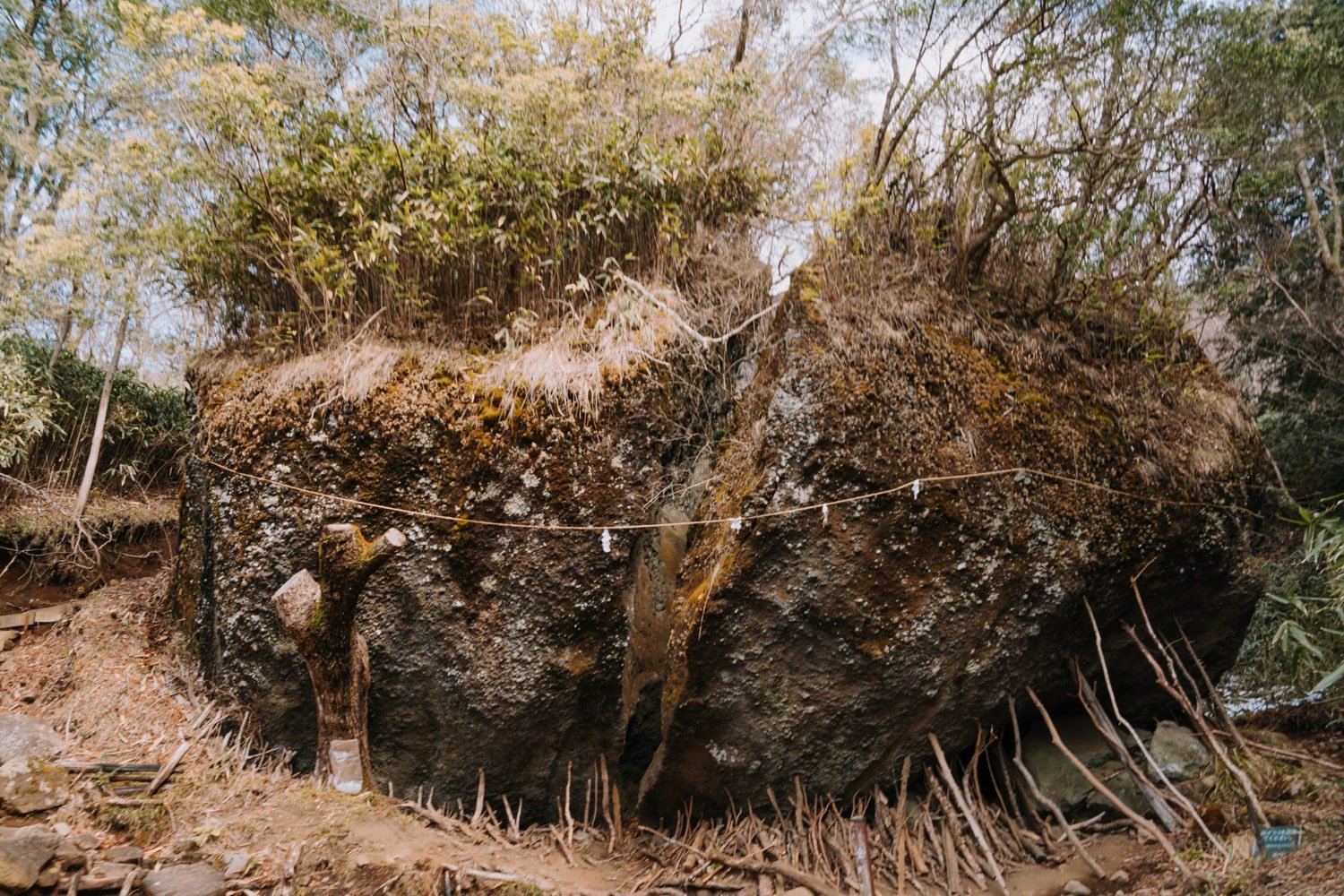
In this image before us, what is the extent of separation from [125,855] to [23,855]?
0.48 m

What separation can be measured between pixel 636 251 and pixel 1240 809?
17.2 ft

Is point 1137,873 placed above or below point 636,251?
below

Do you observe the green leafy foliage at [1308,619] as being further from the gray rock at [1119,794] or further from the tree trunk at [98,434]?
the tree trunk at [98,434]

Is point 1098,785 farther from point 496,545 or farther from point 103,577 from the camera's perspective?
point 103,577

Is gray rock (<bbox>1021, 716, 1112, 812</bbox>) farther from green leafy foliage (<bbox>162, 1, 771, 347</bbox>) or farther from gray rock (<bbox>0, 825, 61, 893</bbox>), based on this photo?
gray rock (<bbox>0, 825, 61, 893</bbox>)

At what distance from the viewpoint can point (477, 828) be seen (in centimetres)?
474

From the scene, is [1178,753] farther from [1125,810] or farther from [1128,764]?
[1125,810]

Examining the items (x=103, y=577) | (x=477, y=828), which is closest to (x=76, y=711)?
(x=103, y=577)

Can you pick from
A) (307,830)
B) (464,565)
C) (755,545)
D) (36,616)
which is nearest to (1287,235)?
(755,545)

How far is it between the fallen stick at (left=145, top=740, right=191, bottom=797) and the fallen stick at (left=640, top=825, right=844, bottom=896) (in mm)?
3058

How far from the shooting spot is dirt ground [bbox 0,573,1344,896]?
3.75 metres

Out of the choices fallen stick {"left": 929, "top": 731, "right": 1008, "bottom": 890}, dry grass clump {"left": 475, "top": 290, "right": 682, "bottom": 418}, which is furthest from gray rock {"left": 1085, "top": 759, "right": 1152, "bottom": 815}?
dry grass clump {"left": 475, "top": 290, "right": 682, "bottom": 418}

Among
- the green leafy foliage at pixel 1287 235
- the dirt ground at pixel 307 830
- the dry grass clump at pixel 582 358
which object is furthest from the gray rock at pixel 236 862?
the green leafy foliage at pixel 1287 235

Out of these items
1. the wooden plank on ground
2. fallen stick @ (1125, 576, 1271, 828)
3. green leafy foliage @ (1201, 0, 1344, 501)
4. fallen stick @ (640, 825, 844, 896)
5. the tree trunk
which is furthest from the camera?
the tree trunk
